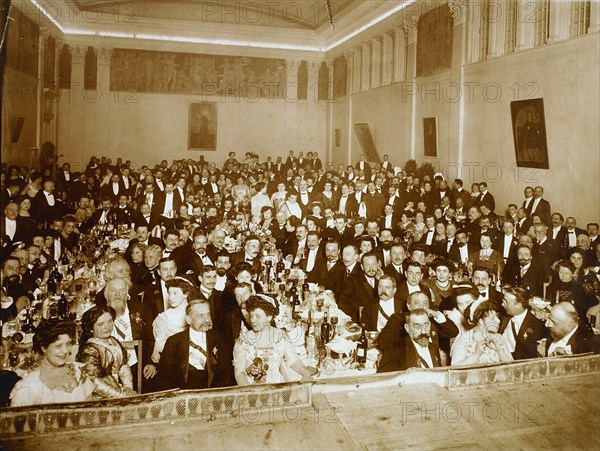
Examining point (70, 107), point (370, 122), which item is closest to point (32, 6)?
point (70, 107)

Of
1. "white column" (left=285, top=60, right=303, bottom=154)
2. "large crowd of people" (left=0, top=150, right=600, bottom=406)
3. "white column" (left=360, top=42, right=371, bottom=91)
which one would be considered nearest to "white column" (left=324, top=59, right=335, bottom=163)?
"white column" (left=285, top=60, right=303, bottom=154)

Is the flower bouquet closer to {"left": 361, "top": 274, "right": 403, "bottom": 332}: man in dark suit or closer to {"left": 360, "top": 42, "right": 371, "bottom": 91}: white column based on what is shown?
{"left": 361, "top": 274, "right": 403, "bottom": 332}: man in dark suit

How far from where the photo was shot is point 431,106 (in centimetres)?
1576

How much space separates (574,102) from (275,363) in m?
9.24

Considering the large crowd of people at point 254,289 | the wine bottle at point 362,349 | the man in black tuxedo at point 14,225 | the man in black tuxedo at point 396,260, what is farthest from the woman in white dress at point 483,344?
the man in black tuxedo at point 14,225

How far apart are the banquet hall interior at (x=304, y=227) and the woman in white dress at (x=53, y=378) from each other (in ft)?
0.06

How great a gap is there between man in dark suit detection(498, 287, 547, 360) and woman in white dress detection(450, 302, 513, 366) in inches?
17.7

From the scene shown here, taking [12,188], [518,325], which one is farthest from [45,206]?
[518,325]

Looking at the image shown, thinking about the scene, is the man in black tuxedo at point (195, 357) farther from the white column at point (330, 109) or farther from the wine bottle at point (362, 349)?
the white column at point (330, 109)

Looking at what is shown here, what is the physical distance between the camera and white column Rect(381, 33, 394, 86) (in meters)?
18.4

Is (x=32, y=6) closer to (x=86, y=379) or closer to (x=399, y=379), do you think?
(x=86, y=379)

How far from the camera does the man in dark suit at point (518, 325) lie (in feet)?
15.8

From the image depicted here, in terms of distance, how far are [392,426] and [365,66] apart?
19.4 meters

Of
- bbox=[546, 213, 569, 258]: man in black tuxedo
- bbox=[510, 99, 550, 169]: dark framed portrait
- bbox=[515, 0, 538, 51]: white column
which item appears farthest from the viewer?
bbox=[515, 0, 538, 51]: white column
